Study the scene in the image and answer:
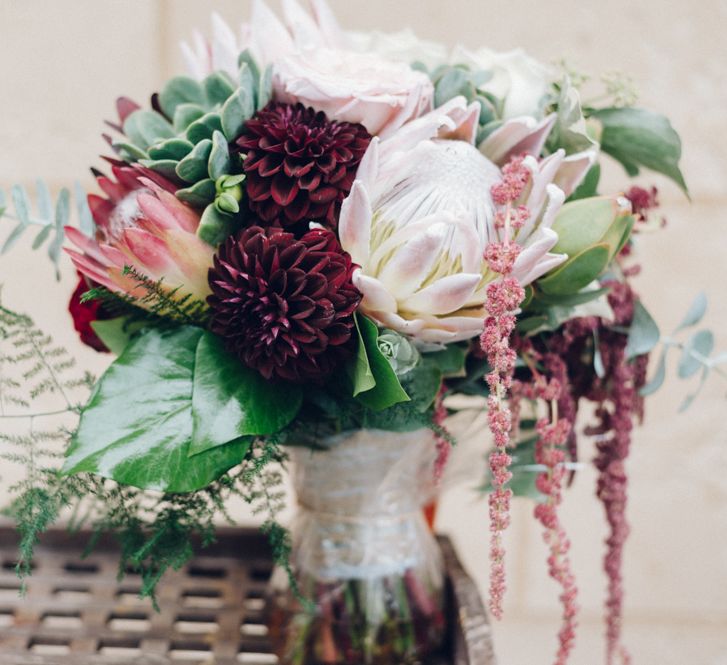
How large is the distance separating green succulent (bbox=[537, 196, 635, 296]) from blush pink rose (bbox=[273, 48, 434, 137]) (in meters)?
0.11

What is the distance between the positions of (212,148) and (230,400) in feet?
0.46

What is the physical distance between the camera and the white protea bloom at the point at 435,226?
402 millimetres

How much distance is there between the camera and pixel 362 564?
0.59m

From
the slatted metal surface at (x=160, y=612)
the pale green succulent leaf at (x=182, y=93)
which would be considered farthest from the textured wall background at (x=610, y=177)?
the pale green succulent leaf at (x=182, y=93)

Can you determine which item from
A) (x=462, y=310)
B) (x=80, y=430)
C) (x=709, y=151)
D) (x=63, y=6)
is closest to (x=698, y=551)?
(x=709, y=151)

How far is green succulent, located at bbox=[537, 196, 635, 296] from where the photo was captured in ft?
1.45

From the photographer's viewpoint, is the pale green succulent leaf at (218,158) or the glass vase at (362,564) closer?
the pale green succulent leaf at (218,158)

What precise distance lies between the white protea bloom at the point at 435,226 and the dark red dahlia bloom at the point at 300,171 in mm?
14

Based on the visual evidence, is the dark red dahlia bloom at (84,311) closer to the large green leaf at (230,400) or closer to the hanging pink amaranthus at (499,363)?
the large green leaf at (230,400)

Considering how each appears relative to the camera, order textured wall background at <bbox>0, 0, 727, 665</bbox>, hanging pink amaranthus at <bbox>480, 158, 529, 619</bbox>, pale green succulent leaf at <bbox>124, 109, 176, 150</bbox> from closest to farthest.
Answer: hanging pink amaranthus at <bbox>480, 158, 529, 619</bbox>
pale green succulent leaf at <bbox>124, 109, 176, 150</bbox>
textured wall background at <bbox>0, 0, 727, 665</bbox>

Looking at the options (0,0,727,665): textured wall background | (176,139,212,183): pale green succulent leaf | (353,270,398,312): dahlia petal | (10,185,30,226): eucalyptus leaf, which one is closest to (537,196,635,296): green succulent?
(353,270,398,312): dahlia petal

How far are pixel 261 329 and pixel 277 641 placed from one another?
300 mm

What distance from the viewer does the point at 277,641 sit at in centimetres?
59

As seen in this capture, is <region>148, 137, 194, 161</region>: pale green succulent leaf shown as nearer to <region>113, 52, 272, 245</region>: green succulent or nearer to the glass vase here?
<region>113, 52, 272, 245</region>: green succulent
